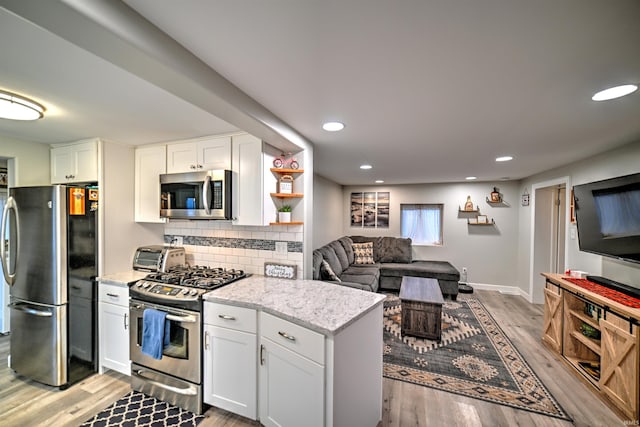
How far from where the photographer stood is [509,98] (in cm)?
156

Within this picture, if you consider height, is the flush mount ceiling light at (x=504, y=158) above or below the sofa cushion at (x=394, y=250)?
above

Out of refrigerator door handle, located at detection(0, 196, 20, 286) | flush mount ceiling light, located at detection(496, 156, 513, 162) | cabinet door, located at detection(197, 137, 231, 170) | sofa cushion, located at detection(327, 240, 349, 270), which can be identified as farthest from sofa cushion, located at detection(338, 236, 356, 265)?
refrigerator door handle, located at detection(0, 196, 20, 286)

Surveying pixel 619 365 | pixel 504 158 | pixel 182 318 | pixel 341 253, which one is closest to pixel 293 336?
pixel 182 318

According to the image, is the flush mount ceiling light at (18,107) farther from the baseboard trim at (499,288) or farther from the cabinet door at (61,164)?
the baseboard trim at (499,288)

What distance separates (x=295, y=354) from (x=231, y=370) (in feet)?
2.17

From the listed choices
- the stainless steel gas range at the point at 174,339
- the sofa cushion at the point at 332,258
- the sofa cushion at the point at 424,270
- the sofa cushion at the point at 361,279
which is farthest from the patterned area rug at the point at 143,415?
the sofa cushion at the point at 424,270

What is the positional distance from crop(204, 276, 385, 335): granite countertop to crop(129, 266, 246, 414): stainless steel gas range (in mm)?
186

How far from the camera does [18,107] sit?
1670 mm

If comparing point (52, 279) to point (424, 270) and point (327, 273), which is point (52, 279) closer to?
point (327, 273)

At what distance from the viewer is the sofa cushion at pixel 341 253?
16.0 ft

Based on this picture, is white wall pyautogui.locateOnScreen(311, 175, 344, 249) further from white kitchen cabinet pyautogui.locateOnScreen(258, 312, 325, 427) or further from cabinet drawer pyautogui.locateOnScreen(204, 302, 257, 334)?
white kitchen cabinet pyautogui.locateOnScreen(258, 312, 325, 427)

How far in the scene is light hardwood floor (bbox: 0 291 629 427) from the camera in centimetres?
191

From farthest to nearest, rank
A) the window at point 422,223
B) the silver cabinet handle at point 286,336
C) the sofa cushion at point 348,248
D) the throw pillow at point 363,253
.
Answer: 1. the window at point 422,223
2. the throw pillow at point 363,253
3. the sofa cushion at point 348,248
4. the silver cabinet handle at point 286,336

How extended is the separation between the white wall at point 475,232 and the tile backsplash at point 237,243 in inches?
163
